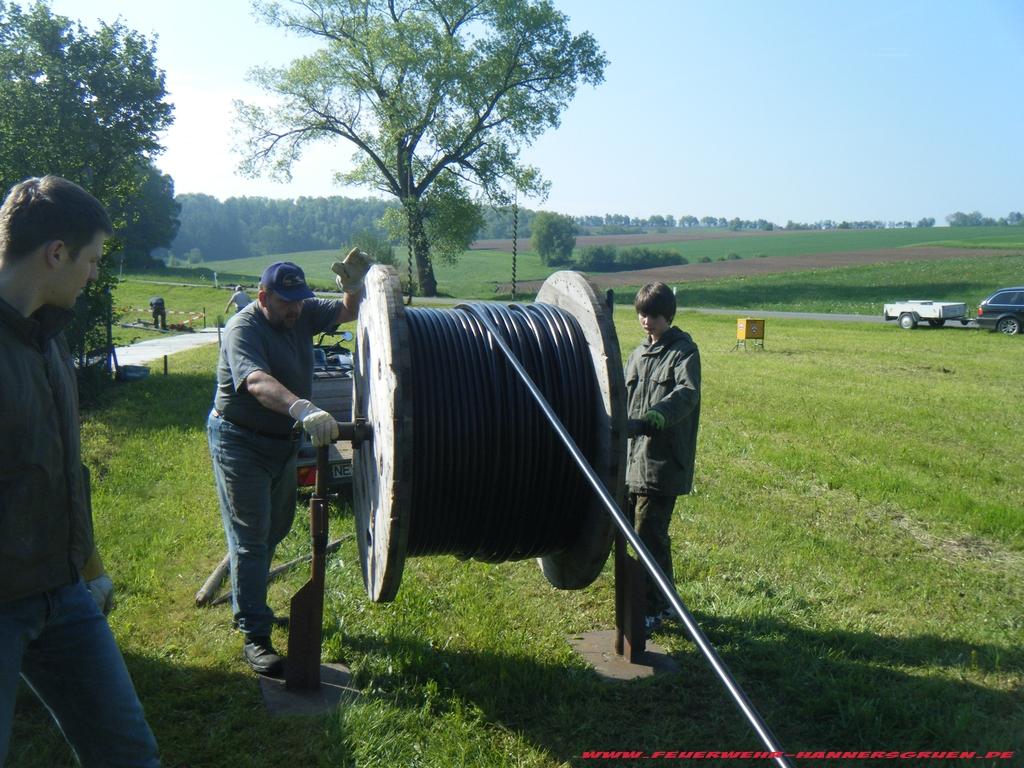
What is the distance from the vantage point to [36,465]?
237cm

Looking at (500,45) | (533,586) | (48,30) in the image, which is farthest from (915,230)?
(533,586)

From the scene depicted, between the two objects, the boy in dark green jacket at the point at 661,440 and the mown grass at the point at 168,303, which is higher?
the boy in dark green jacket at the point at 661,440

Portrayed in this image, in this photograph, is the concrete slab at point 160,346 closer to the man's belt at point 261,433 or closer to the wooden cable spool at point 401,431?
the man's belt at point 261,433

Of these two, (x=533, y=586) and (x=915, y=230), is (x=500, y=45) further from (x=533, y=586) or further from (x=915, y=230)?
(x=915, y=230)

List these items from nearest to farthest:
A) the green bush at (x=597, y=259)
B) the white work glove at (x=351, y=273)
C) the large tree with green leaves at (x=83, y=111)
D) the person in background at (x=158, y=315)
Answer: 1. the white work glove at (x=351, y=273)
2. the large tree with green leaves at (x=83, y=111)
3. the person in background at (x=158, y=315)
4. the green bush at (x=597, y=259)

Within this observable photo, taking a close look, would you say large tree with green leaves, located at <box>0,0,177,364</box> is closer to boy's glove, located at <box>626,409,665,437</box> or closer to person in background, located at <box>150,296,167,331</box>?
boy's glove, located at <box>626,409,665,437</box>

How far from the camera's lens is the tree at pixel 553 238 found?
7381 cm

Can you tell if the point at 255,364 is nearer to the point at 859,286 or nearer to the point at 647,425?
the point at 647,425

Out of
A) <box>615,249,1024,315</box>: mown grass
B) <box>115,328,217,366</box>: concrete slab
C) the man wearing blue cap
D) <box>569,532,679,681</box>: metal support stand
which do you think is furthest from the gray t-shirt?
<box>615,249,1024,315</box>: mown grass

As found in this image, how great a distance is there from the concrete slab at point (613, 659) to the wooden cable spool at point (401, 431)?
355 millimetres

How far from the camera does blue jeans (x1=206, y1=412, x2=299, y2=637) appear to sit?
4.49m

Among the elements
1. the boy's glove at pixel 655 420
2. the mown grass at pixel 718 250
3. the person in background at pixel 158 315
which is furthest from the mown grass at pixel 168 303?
the boy's glove at pixel 655 420

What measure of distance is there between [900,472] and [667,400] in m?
4.86

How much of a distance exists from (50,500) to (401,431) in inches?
57.5
